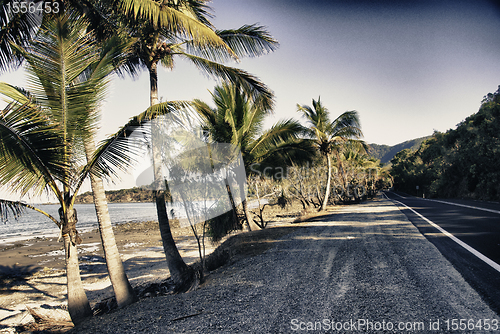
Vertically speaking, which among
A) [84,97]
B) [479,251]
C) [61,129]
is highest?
[84,97]

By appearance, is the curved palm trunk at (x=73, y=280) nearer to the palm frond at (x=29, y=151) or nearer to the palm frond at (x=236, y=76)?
the palm frond at (x=29, y=151)

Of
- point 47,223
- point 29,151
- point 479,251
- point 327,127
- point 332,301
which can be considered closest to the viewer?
point 332,301

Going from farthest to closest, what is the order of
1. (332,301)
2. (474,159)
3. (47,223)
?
(47,223) < (474,159) < (332,301)

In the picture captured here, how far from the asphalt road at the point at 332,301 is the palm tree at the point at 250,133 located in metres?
6.28

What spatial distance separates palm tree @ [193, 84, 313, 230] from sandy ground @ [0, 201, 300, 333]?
5299 mm

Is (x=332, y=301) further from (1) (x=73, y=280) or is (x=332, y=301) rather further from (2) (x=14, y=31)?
(2) (x=14, y=31)

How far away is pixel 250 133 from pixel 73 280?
811 centimetres

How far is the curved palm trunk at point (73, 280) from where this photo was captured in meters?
4.34

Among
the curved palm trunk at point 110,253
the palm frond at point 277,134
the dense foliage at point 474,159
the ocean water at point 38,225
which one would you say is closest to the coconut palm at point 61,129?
the curved palm trunk at point 110,253

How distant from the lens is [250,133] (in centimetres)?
1112

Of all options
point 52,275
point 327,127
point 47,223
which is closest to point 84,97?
point 52,275

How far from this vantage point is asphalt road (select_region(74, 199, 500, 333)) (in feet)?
8.60

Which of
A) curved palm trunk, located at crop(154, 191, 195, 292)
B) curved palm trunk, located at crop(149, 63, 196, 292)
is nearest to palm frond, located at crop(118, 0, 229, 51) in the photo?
curved palm trunk, located at crop(149, 63, 196, 292)

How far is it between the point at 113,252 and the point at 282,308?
375cm
